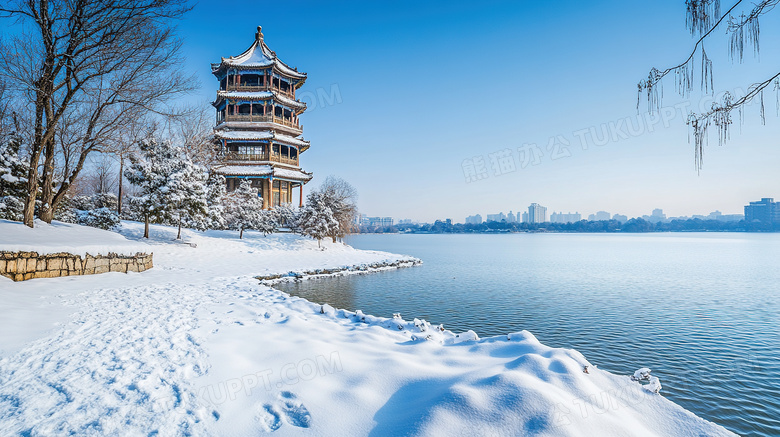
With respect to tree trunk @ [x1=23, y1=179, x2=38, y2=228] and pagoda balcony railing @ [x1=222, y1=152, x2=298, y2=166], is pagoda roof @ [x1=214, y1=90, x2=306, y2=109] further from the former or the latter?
tree trunk @ [x1=23, y1=179, x2=38, y2=228]

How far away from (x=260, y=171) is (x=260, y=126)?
455cm

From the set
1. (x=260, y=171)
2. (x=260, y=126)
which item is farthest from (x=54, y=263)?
(x=260, y=126)

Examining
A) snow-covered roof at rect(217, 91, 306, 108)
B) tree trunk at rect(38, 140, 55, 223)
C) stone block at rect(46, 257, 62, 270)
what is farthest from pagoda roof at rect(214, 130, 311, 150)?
stone block at rect(46, 257, 62, 270)

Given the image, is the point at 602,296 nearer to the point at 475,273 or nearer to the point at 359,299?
the point at 475,273

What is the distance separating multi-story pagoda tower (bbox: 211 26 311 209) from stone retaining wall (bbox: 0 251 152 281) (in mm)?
20631

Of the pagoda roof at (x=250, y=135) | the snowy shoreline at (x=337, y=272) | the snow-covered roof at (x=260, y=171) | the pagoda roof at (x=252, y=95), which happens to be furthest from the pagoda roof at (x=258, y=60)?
the snowy shoreline at (x=337, y=272)

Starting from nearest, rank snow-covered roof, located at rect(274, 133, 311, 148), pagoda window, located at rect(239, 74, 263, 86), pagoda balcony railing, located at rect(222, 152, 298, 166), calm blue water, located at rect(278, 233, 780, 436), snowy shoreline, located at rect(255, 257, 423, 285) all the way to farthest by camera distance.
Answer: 1. calm blue water, located at rect(278, 233, 780, 436)
2. snowy shoreline, located at rect(255, 257, 423, 285)
3. pagoda balcony railing, located at rect(222, 152, 298, 166)
4. snow-covered roof, located at rect(274, 133, 311, 148)
5. pagoda window, located at rect(239, 74, 263, 86)

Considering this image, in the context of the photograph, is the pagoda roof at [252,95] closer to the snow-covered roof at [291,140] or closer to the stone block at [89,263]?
the snow-covered roof at [291,140]

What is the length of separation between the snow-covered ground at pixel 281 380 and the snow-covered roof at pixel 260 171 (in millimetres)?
25150

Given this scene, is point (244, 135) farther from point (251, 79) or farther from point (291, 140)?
point (251, 79)

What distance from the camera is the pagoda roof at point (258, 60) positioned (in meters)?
33.4

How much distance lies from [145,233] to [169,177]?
12.7 feet

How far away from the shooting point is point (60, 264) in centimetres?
926

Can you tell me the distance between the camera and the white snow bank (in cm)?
844
